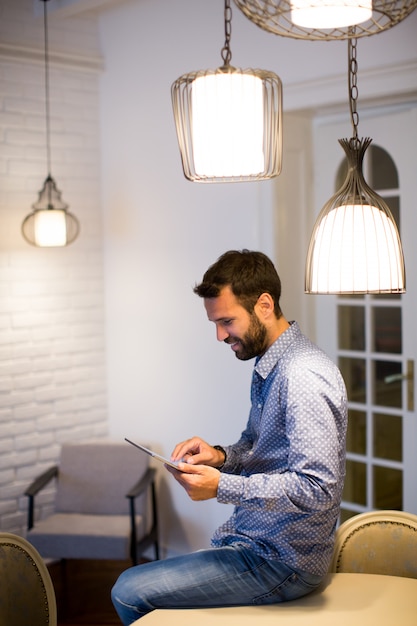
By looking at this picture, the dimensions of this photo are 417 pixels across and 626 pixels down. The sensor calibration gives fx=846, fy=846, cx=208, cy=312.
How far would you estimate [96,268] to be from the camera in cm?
489

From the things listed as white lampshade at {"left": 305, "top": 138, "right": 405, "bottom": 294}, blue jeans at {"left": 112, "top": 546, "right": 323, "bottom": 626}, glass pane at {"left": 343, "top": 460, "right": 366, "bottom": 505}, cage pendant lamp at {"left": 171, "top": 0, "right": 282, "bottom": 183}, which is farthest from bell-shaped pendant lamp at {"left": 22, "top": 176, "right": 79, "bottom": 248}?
white lampshade at {"left": 305, "top": 138, "right": 405, "bottom": 294}

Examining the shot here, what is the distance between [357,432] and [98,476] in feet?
4.52

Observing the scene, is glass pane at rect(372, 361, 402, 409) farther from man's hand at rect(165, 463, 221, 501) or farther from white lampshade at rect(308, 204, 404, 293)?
white lampshade at rect(308, 204, 404, 293)

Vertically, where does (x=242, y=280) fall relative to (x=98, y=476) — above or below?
above

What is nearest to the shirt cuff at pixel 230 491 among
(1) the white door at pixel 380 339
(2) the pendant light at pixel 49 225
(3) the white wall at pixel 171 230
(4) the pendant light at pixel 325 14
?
(4) the pendant light at pixel 325 14

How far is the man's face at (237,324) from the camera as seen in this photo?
2.47 metres

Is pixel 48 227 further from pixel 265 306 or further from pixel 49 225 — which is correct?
pixel 265 306

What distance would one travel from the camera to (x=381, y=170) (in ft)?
12.8

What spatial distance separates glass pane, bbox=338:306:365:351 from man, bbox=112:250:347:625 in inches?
60.9

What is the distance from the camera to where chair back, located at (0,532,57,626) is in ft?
7.19

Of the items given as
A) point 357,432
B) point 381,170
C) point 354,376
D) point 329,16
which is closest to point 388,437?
point 357,432

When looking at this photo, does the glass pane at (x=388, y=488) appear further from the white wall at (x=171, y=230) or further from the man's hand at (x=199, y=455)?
the man's hand at (x=199, y=455)

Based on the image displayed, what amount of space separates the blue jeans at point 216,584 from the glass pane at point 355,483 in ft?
6.17

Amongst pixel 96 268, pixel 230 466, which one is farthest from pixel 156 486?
pixel 230 466
